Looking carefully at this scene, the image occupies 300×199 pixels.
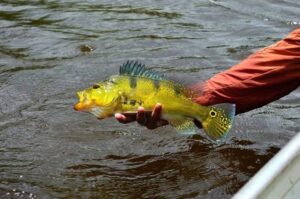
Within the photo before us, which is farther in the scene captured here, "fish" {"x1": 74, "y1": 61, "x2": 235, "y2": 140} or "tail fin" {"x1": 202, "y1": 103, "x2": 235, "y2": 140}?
"tail fin" {"x1": 202, "y1": 103, "x2": 235, "y2": 140}

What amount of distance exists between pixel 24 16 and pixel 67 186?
3540 mm

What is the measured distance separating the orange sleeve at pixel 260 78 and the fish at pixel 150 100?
9.3 inches

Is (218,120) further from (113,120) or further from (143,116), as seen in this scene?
(113,120)

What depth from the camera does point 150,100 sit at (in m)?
3.07

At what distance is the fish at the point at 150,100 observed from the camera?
297 cm

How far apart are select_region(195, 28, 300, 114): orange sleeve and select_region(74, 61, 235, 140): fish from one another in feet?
0.77

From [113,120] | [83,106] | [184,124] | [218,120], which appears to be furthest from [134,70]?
[113,120]

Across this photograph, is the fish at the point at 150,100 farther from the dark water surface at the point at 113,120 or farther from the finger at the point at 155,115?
the dark water surface at the point at 113,120

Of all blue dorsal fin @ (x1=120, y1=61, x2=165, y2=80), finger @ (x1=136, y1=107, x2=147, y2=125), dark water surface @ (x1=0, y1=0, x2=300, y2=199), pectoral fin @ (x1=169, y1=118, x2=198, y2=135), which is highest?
blue dorsal fin @ (x1=120, y1=61, x2=165, y2=80)

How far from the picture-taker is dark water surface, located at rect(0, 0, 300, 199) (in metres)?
3.65

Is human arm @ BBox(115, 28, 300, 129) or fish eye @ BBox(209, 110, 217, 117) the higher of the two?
human arm @ BBox(115, 28, 300, 129)

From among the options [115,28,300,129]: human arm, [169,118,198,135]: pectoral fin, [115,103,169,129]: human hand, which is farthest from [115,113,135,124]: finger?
[115,28,300,129]: human arm

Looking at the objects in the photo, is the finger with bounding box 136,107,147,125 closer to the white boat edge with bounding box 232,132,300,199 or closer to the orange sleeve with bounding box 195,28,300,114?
the orange sleeve with bounding box 195,28,300,114

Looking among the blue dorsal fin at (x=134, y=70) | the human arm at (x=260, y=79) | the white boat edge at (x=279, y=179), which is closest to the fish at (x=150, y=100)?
the blue dorsal fin at (x=134, y=70)
